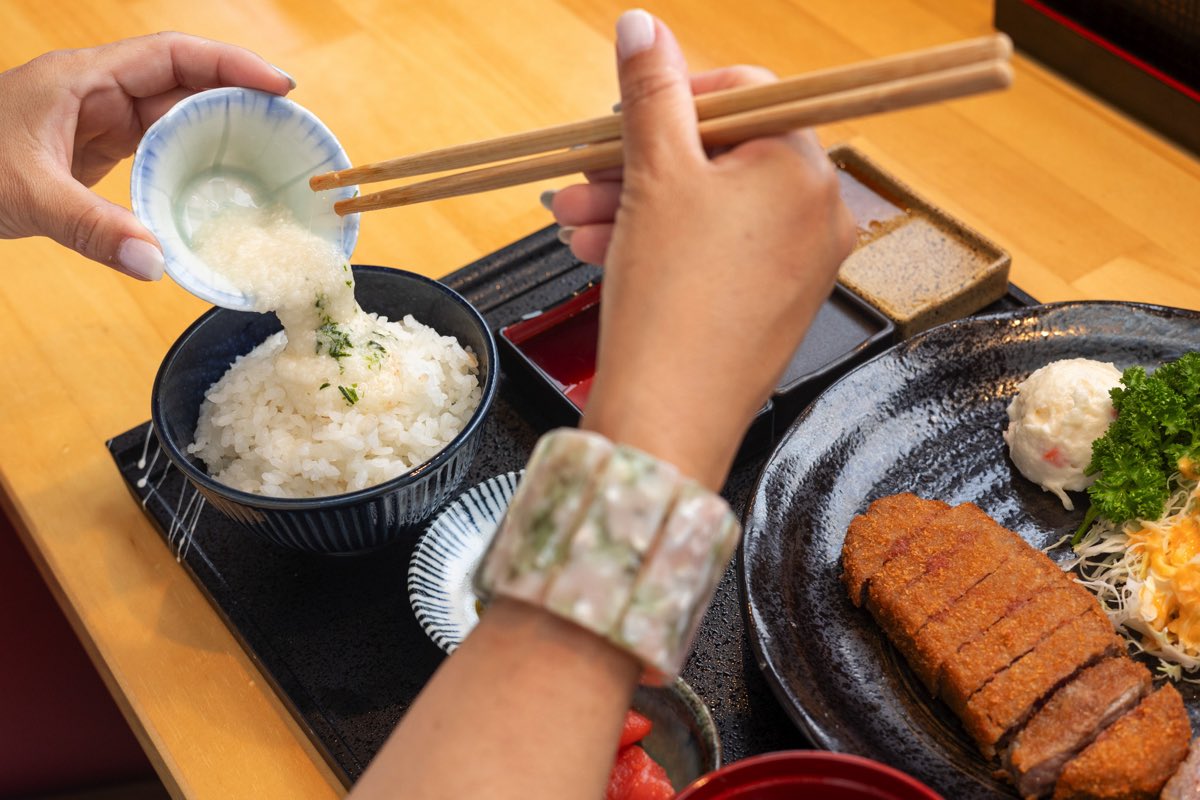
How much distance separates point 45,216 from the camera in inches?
58.7

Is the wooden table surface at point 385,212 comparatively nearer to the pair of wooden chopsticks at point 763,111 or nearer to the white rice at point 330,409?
the white rice at point 330,409

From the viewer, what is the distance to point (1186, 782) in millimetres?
1201

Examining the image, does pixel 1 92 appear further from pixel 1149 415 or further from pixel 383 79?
pixel 1149 415

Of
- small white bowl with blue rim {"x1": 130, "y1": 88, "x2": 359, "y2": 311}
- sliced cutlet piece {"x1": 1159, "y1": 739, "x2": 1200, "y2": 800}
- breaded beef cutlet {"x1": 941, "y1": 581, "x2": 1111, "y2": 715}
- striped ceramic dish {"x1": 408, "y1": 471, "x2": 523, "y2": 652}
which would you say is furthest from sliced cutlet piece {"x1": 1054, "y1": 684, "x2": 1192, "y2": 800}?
small white bowl with blue rim {"x1": 130, "y1": 88, "x2": 359, "y2": 311}

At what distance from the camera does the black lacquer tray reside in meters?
1.43

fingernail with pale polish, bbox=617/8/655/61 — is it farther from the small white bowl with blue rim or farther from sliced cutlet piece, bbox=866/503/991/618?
sliced cutlet piece, bbox=866/503/991/618

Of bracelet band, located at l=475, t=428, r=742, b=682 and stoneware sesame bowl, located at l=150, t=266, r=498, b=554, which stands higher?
bracelet band, located at l=475, t=428, r=742, b=682

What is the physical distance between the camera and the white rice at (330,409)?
4.89 ft

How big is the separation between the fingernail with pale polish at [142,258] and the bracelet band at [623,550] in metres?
0.70

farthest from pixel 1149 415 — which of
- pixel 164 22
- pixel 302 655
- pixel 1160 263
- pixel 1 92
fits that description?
pixel 164 22

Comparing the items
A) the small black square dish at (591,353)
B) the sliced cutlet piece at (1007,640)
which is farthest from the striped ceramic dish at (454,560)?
the sliced cutlet piece at (1007,640)

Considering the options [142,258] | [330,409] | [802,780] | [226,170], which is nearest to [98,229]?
[142,258]

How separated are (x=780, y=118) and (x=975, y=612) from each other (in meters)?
0.67

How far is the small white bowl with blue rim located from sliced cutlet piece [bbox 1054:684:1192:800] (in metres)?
1.09
